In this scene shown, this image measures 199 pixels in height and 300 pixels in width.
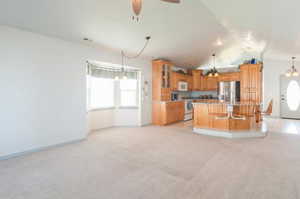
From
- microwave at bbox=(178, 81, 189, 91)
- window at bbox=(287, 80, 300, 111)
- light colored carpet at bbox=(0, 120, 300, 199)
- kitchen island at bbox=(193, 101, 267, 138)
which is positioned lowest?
light colored carpet at bbox=(0, 120, 300, 199)

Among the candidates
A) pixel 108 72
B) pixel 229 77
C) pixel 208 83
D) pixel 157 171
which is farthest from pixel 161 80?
pixel 157 171

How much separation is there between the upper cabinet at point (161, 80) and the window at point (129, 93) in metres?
0.77

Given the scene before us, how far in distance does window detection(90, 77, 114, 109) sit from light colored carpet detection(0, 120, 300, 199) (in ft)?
6.05

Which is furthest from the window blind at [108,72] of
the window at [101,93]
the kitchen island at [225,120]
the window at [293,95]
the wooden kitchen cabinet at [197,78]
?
the window at [293,95]

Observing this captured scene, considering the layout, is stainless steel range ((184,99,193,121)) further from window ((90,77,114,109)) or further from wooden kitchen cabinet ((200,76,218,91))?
window ((90,77,114,109))

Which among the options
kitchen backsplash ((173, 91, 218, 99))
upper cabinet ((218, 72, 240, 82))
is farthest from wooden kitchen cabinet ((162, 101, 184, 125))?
upper cabinet ((218, 72, 240, 82))

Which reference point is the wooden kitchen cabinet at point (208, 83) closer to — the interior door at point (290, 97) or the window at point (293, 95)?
the interior door at point (290, 97)

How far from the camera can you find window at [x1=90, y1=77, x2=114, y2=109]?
216 inches

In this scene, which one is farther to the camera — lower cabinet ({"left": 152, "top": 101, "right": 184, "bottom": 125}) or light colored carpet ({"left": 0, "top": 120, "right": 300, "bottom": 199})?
lower cabinet ({"left": 152, "top": 101, "right": 184, "bottom": 125})

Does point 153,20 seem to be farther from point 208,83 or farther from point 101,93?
point 208,83

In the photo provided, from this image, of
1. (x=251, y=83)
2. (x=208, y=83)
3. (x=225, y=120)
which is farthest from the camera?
(x=208, y=83)

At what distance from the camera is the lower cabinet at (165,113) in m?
6.22

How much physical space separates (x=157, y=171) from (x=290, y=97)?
27.8ft

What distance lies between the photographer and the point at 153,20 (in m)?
3.81
